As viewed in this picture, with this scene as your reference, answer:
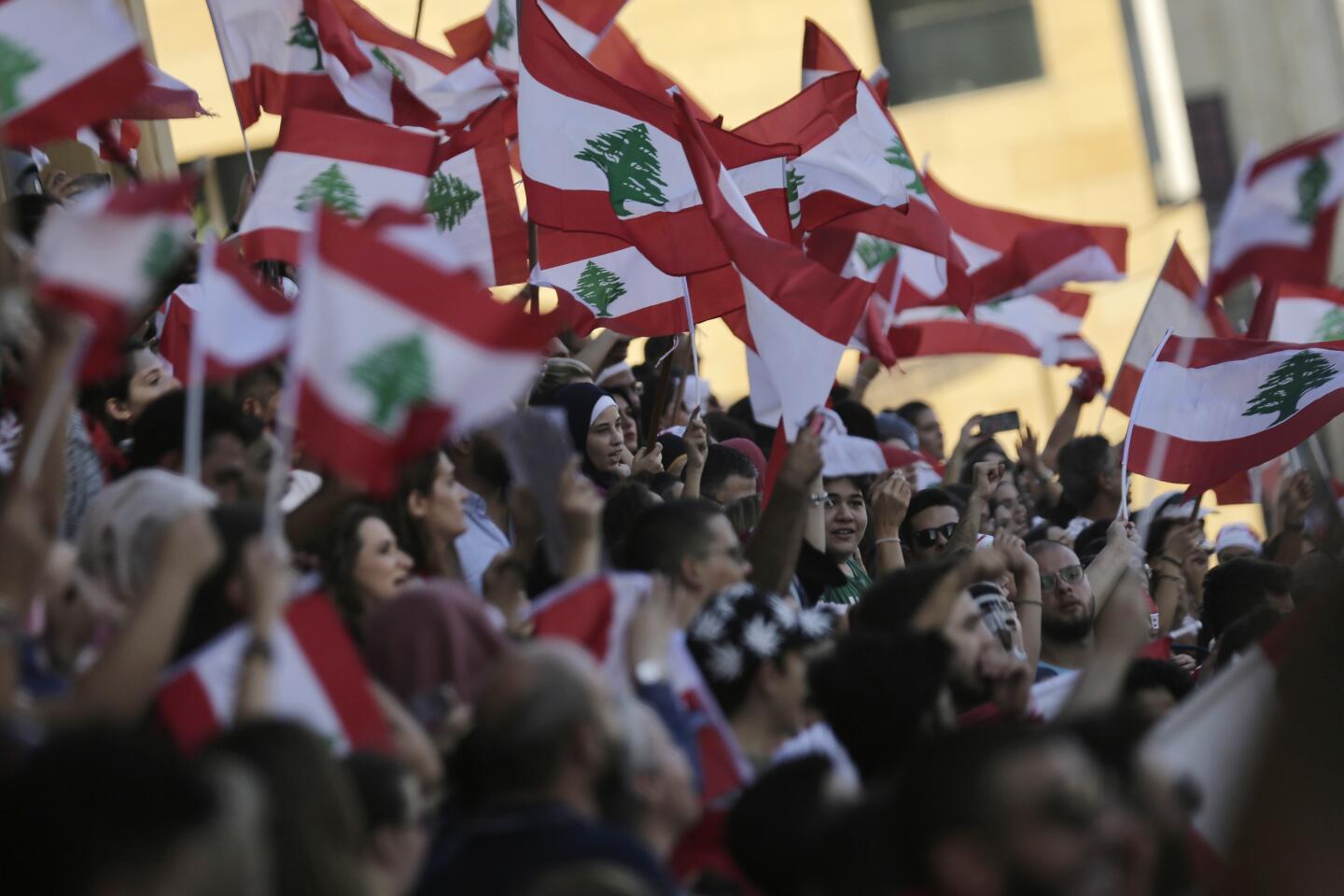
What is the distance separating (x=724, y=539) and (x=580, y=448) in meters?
2.53

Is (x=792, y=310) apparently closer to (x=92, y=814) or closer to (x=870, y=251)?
(x=870, y=251)

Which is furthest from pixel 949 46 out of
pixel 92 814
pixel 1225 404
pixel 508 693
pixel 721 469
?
pixel 92 814

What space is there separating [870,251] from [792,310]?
2.69m

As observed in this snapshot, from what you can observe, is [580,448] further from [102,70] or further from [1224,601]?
[102,70]

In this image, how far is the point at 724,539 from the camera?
500 centimetres

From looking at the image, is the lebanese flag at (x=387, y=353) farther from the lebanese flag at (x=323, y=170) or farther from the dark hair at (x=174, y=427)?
the lebanese flag at (x=323, y=170)

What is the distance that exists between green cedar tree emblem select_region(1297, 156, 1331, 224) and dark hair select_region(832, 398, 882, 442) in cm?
296

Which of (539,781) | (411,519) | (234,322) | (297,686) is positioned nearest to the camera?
(539,781)

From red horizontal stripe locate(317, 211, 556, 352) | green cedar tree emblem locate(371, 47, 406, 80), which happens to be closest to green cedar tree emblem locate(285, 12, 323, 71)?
green cedar tree emblem locate(371, 47, 406, 80)

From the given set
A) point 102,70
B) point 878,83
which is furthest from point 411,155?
point 878,83

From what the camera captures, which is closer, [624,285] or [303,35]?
[624,285]

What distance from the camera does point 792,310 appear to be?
6625 mm

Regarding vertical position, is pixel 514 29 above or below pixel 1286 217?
above

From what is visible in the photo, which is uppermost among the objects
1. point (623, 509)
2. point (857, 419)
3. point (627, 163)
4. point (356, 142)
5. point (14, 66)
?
point (14, 66)
